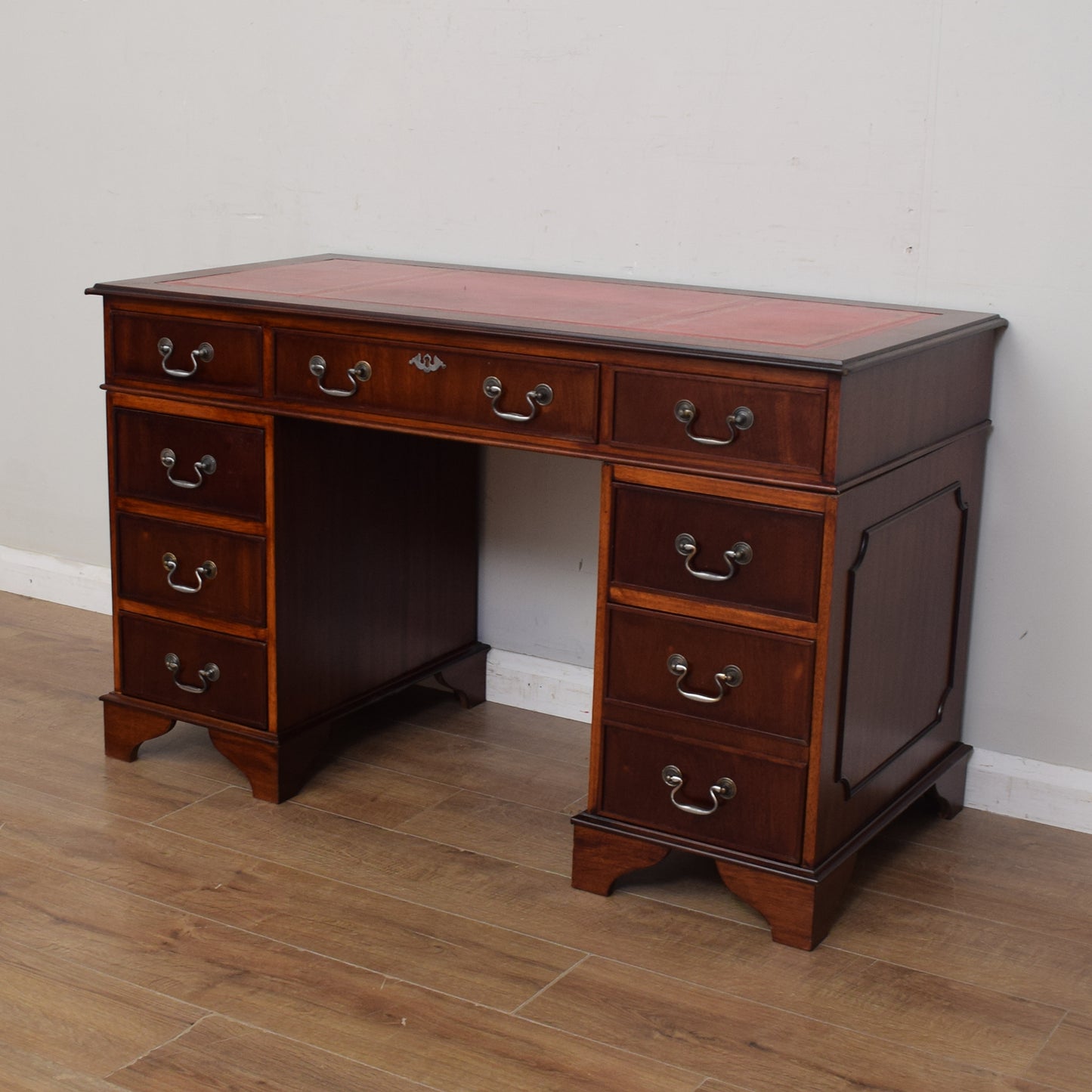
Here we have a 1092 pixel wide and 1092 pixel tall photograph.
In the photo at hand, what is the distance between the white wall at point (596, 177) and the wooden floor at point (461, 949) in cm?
44

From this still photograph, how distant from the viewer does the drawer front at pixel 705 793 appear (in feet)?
7.05

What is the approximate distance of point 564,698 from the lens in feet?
9.92

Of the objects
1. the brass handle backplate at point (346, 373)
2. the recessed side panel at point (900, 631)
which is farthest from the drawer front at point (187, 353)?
the recessed side panel at point (900, 631)

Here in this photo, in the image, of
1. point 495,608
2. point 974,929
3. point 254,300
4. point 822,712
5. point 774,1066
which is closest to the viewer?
point 774,1066

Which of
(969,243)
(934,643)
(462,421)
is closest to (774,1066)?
(934,643)

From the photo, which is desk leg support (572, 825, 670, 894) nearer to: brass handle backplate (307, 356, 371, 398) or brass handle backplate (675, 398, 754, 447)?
brass handle backplate (675, 398, 754, 447)

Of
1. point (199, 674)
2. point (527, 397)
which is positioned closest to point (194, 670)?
point (199, 674)

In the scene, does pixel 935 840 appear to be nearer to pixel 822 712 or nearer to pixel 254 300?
pixel 822 712

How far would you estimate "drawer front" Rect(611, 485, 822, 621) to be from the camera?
2.05 metres

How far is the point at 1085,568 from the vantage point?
2.50 meters

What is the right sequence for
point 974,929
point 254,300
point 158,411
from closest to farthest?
point 974,929 < point 254,300 < point 158,411

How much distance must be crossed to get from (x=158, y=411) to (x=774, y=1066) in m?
1.42

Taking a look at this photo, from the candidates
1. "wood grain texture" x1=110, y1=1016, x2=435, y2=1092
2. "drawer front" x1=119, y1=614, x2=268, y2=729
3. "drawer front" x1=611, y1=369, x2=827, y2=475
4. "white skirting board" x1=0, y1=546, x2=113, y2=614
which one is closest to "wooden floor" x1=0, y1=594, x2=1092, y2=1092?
"wood grain texture" x1=110, y1=1016, x2=435, y2=1092

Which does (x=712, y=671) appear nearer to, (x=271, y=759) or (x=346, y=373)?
(x=346, y=373)
